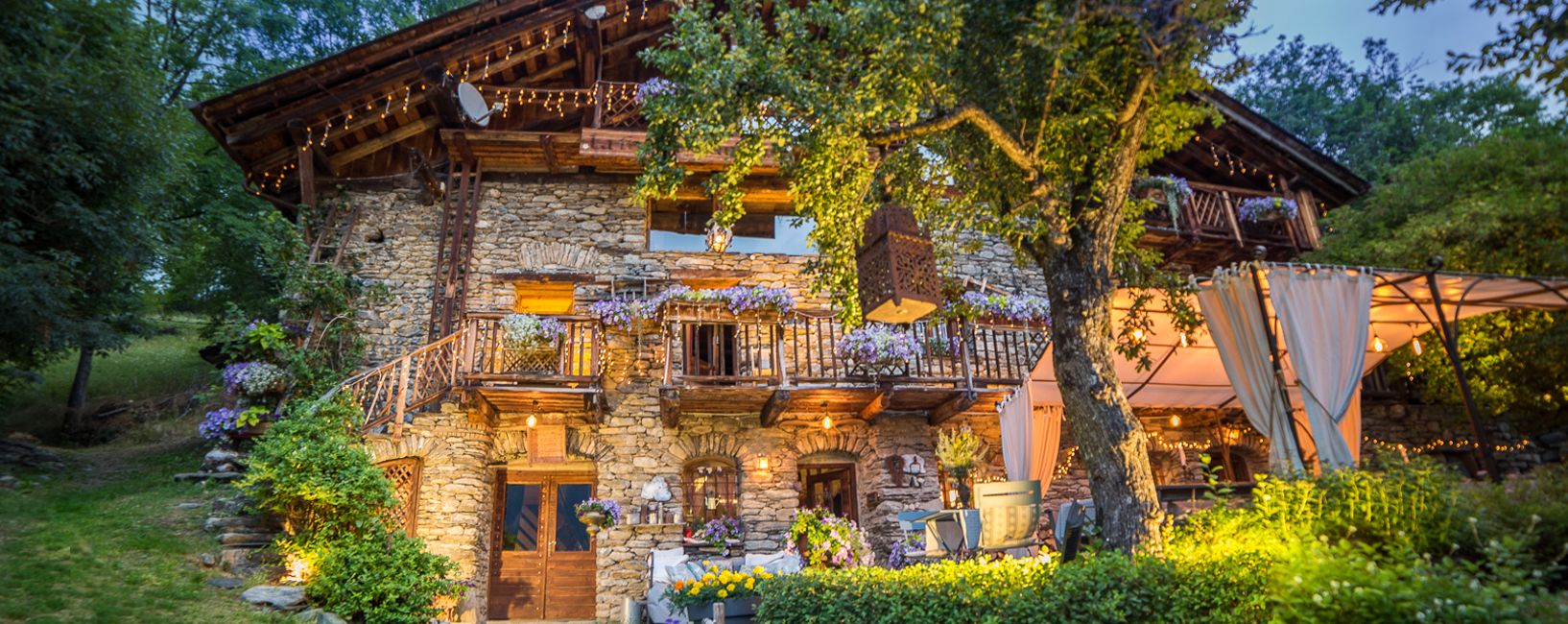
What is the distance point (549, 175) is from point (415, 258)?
2.08 metres

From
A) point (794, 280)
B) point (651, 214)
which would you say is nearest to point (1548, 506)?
point (794, 280)

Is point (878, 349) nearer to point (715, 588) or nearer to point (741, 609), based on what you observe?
point (715, 588)

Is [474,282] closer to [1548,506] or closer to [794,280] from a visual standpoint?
[794,280]

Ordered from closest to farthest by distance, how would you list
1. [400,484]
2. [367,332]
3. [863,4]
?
1. [863,4]
2. [400,484]
3. [367,332]

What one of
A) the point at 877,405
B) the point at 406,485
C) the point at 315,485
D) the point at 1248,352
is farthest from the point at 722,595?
the point at 1248,352

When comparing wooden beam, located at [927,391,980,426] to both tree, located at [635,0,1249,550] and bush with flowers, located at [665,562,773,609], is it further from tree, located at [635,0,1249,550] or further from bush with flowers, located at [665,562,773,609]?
bush with flowers, located at [665,562,773,609]

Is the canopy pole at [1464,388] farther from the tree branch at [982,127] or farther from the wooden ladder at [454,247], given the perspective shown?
the wooden ladder at [454,247]

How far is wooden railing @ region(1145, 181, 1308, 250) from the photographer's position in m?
12.3

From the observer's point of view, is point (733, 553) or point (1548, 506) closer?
point (1548, 506)

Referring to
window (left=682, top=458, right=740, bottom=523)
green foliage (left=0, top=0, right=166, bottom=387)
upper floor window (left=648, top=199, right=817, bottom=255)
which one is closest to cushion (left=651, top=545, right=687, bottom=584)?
window (left=682, top=458, right=740, bottom=523)

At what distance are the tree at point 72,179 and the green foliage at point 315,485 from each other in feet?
10.0

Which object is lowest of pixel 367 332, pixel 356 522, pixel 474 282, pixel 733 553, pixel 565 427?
pixel 733 553

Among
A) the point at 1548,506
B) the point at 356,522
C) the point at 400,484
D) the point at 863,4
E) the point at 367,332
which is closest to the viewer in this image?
the point at 1548,506

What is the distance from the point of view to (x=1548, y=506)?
4.18m
